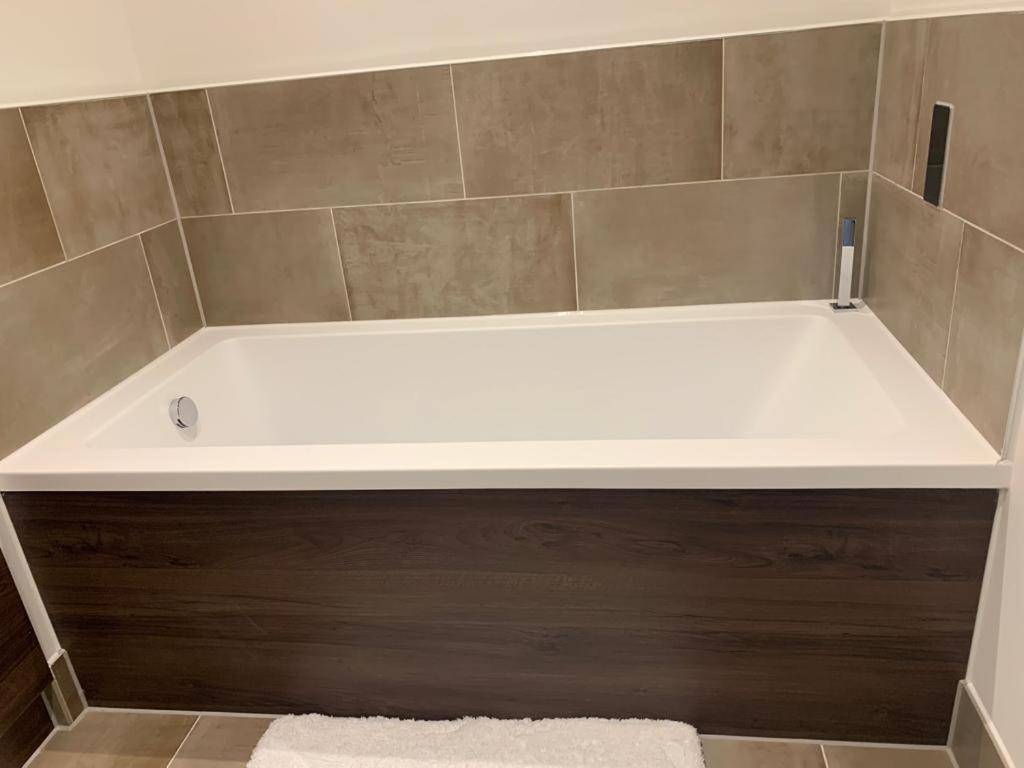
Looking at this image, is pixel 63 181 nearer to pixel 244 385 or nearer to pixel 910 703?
pixel 244 385

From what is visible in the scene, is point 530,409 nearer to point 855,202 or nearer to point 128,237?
point 855,202

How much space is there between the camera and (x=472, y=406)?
2.23m

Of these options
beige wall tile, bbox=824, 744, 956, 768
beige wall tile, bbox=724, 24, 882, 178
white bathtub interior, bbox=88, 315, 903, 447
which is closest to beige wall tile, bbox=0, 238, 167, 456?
white bathtub interior, bbox=88, 315, 903, 447

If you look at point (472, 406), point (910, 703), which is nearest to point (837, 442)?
point (910, 703)

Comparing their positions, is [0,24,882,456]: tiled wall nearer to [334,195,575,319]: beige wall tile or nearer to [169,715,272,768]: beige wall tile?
[334,195,575,319]: beige wall tile

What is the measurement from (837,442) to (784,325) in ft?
2.29

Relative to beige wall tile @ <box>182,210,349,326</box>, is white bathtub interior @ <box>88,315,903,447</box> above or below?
below

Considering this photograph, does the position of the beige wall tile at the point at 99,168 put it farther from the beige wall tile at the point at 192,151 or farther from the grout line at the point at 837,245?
the grout line at the point at 837,245

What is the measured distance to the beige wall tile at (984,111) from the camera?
1194 mm

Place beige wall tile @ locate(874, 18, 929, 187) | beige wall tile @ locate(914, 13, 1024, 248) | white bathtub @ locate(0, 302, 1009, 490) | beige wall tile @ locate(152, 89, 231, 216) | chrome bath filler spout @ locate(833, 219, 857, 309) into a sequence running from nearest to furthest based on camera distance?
beige wall tile @ locate(914, 13, 1024, 248)
white bathtub @ locate(0, 302, 1009, 490)
beige wall tile @ locate(874, 18, 929, 187)
chrome bath filler spout @ locate(833, 219, 857, 309)
beige wall tile @ locate(152, 89, 231, 216)

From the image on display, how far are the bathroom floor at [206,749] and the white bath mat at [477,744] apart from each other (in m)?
0.07

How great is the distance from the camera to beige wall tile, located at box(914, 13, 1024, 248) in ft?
3.92

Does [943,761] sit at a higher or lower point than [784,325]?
lower

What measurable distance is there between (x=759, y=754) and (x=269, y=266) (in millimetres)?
1704
